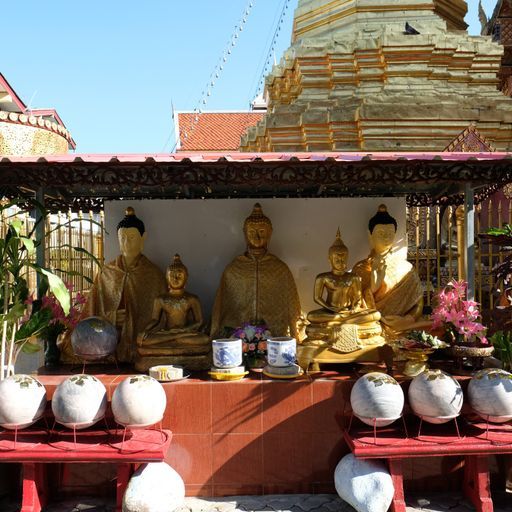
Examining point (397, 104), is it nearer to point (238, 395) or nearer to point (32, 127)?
point (32, 127)

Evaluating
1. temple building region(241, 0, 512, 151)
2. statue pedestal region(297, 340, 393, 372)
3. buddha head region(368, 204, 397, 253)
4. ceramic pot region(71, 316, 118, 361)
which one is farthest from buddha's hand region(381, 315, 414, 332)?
temple building region(241, 0, 512, 151)

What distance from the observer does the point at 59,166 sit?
4.58 m

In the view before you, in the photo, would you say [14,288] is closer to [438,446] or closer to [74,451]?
[74,451]

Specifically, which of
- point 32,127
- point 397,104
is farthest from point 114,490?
point 397,104

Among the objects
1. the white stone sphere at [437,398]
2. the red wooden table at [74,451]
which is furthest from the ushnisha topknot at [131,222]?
the white stone sphere at [437,398]

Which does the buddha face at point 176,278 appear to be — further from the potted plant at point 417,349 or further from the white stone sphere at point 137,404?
the potted plant at point 417,349

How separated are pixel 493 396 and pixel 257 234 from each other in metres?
2.96

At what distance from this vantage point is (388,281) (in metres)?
5.71

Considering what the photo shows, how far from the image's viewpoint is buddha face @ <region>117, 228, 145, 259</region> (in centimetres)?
579

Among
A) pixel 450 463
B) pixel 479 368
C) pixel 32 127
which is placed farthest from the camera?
pixel 32 127

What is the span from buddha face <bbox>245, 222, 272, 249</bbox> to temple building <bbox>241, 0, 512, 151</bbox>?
5843 mm

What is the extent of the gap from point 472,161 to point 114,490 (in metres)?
4.35

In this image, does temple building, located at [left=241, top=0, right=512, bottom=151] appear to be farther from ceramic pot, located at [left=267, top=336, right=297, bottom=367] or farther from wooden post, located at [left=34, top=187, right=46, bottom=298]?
ceramic pot, located at [left=267, top=336, right=297, bottom=367]

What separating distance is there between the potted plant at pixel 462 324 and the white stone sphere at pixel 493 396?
50cm
